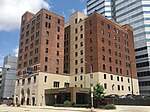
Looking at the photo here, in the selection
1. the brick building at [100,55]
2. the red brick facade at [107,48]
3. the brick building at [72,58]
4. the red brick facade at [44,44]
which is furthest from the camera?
the red brick facade at [44,44]

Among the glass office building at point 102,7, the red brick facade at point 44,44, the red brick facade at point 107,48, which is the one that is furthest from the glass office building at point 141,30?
the red brick facade at point 44,44

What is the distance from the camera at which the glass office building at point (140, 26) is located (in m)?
96.8

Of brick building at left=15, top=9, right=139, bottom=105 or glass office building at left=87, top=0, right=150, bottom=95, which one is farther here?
glass office building at left=87, top=0, right=150, bottom=95

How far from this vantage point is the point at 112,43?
7694 centimetres

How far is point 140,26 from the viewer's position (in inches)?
4144

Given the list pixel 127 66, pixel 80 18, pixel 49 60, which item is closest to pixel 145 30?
pixel 127 66

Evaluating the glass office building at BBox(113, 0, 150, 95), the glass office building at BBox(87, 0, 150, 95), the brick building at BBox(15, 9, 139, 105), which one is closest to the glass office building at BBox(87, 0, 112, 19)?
the glass office building at BBox(87, 0, 150, 95)

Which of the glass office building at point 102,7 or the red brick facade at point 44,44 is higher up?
the glass office building at point 102,7

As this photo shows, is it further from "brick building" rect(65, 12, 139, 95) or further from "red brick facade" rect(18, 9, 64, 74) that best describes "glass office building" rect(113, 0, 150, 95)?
"red brick facade" rect(18, 9, 64, 74)

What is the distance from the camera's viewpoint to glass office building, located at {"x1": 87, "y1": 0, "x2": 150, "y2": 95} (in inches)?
3812

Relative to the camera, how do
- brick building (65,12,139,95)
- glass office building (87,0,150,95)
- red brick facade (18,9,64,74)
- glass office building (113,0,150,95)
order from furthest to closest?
glass office building (87,0,150,95), glass office building (113,0,150,95), red brick facade (18,9,64,74), brick building (65,12,139,95)

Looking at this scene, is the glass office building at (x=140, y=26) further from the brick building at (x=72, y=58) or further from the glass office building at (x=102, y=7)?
the brick building at (x=72, y=58)

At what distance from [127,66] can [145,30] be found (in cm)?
3020

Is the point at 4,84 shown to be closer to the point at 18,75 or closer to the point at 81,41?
the point at 18,75
